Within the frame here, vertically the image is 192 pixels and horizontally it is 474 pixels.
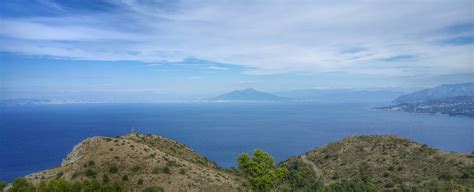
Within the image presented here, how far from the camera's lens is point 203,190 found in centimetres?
4619

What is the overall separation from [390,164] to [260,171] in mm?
27843

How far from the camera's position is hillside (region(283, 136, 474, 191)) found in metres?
54.8

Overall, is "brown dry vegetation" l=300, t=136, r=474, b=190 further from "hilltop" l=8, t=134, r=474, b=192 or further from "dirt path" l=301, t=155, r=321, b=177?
"dirt path" l=301, t=155, r=321, b=177

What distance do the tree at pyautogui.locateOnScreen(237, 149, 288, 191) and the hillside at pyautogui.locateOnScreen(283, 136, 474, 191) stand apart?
15094 mm

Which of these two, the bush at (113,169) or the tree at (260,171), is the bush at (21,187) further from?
the tree at (260,171)

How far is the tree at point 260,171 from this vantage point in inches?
1976

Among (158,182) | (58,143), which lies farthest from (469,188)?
(58,143)

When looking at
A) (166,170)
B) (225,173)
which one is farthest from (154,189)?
(225,173)

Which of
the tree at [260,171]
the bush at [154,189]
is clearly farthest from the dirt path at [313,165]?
the bush at [154,189]

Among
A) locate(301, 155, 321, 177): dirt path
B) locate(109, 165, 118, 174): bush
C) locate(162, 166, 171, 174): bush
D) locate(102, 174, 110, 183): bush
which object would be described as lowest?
locate(301, 155, 321, 177): dirt path

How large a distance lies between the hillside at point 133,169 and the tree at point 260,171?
2572 mm

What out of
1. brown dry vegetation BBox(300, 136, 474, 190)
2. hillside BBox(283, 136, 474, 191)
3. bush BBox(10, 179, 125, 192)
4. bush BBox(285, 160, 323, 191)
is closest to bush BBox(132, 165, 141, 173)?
bush BBox(10, 179, 125, 192)

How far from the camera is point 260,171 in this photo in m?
→ 51.8

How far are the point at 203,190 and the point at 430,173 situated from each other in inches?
1455
